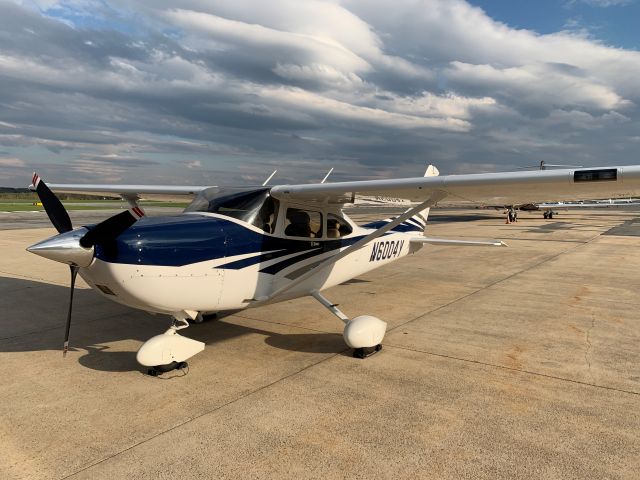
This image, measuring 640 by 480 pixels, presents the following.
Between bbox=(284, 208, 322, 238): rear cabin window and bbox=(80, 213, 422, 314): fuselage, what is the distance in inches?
3.8

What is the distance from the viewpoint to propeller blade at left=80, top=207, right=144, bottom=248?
3.86 meters

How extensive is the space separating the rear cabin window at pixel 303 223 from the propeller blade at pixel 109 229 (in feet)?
6.53

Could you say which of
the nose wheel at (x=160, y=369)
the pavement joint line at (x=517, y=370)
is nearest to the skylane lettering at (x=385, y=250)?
the pavement joint line at (x=517, y=370)

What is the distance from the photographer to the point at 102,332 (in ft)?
19.4

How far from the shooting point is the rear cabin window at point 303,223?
18.5 ft

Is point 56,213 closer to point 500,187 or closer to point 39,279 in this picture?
point 500,187

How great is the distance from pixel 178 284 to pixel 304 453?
2066mm

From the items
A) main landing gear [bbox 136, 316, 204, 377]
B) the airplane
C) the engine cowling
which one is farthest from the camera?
the engine cowling

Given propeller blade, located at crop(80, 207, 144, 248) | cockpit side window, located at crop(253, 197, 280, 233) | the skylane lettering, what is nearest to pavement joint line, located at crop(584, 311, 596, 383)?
the skylane lettering

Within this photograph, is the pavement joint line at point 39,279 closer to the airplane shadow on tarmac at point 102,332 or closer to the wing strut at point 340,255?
the airplane shadow on tarmac at point 102,332

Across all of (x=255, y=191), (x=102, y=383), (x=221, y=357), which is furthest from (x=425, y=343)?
(x=102, y=383)

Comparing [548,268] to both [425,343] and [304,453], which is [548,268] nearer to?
[425,343]

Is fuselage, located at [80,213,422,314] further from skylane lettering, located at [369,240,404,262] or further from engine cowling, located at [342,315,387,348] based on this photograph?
skylane lettering, located at [369,240,404,262]

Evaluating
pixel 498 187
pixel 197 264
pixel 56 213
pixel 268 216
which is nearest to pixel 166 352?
pixel 197 264
